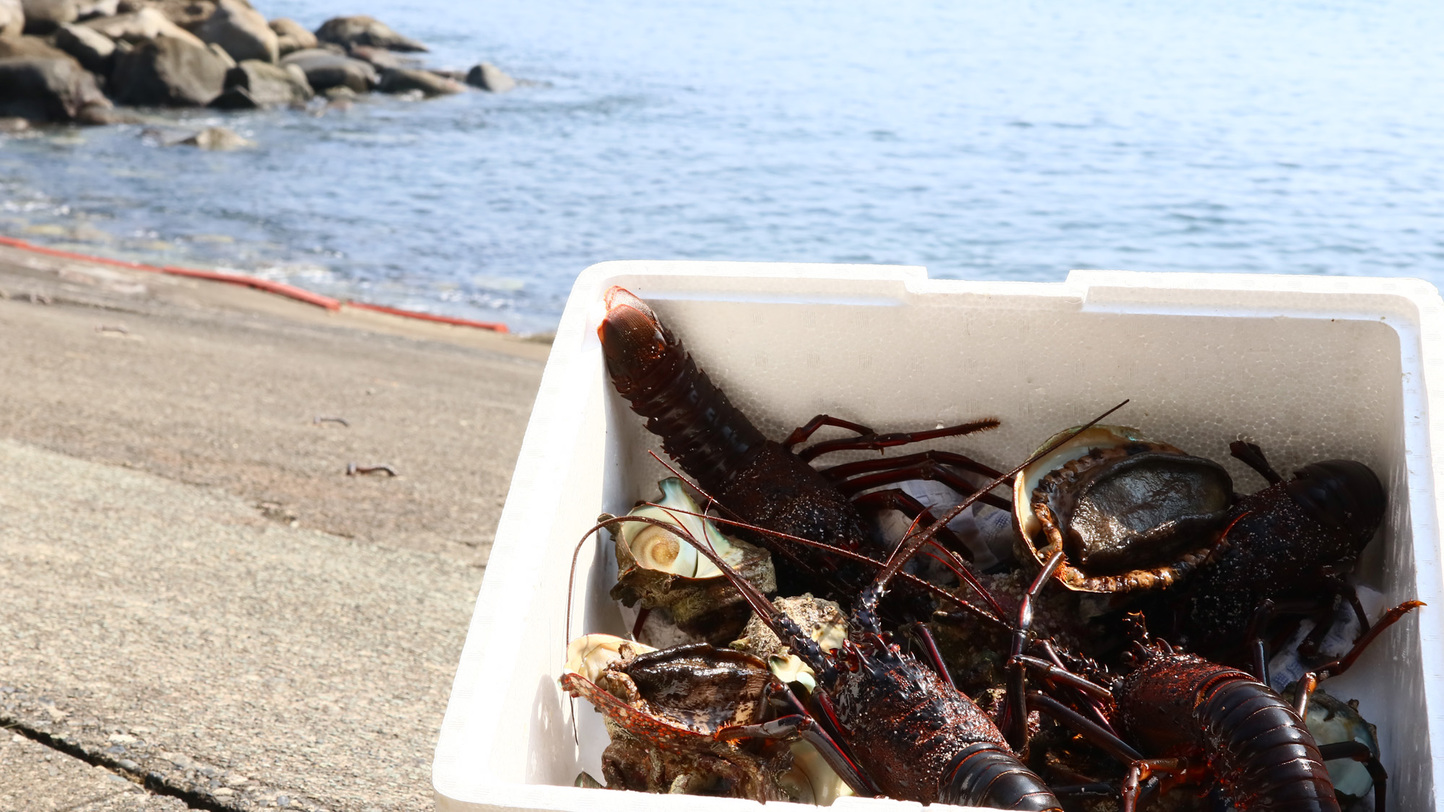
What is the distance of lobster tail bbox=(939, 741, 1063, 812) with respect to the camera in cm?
136

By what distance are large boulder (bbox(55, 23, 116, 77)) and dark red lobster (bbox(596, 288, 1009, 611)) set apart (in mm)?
19312

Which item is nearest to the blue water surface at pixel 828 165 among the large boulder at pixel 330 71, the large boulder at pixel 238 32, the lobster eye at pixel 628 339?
the large boulder at pixel 330 71

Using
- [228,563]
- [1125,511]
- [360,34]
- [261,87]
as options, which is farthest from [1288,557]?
[360,34]

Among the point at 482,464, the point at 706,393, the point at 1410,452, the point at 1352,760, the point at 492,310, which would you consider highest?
the point at 1410,452

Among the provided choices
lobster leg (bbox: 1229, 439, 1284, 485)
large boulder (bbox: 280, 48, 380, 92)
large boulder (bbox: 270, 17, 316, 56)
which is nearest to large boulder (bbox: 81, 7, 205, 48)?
large boulder (bbox: 280, 48, 380, 92)

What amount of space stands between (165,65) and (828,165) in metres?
10.6

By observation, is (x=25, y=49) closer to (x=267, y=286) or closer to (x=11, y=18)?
(x=11, y=18)

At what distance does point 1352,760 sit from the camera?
5.29ft

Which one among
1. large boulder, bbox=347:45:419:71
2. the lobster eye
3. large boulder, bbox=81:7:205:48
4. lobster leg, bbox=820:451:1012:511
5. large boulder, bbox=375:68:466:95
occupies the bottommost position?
large boulder, bbox=375:68:466:95

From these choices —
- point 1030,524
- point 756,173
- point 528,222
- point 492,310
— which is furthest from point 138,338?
point 756,173

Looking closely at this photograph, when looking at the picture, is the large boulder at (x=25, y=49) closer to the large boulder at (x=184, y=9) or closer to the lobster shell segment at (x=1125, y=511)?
the large boulder at (x=184, y=9)

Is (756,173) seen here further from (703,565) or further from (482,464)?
(703,565)

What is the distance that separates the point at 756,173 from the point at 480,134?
15.5ft

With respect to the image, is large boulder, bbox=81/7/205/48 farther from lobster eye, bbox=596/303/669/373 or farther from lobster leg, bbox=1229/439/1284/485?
lobster leg, bbox=1229/439/1284/485
